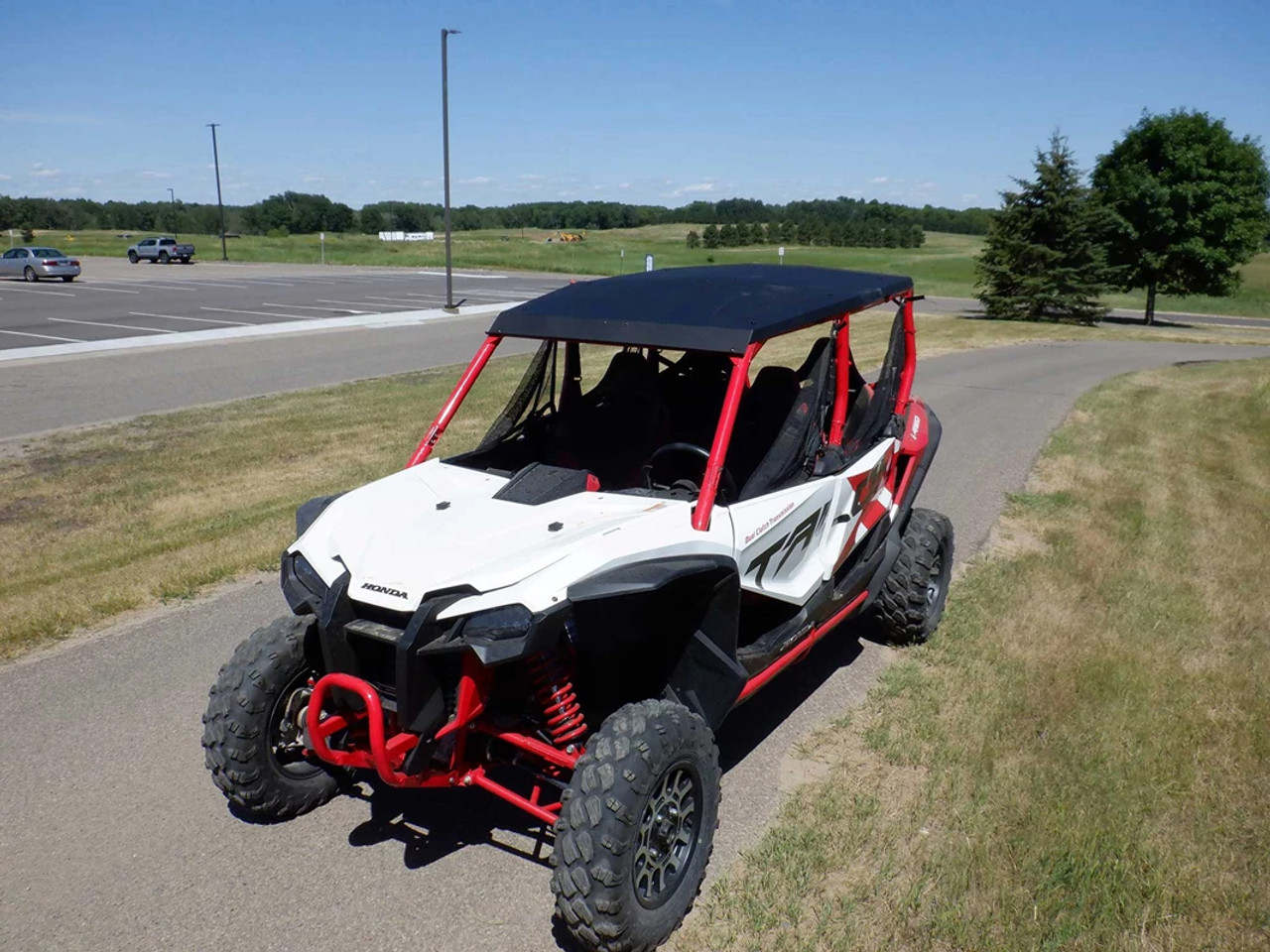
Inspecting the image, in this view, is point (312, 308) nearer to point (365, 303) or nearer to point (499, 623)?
point (365, 303)

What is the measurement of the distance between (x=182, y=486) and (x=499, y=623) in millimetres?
6952

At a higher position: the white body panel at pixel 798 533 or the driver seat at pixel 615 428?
the driver seat at pixel 615 428

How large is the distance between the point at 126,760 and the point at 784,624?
3005 mm

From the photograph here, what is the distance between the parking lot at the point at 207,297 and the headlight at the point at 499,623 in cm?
1927

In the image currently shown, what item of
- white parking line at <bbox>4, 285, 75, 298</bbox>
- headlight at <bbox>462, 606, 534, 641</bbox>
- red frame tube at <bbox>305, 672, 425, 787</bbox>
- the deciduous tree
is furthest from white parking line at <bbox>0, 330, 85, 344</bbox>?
the deciduous tree

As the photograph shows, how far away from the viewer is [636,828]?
3252 millimetres

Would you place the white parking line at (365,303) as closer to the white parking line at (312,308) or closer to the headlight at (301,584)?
the white parking line at (312,308)

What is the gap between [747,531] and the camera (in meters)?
4.07

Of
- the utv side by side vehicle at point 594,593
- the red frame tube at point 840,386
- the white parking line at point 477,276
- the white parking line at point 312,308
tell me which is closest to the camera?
the utv side by side vehicle at point 594,593

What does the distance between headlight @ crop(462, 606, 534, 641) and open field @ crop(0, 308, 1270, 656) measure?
3854 mm

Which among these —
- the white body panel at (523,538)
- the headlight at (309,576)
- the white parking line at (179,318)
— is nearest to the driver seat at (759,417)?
the white body panel at (523,538)

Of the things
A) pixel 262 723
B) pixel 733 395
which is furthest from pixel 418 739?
pixel 733 395

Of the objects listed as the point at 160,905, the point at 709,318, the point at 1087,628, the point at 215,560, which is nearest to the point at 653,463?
the point at 709,318

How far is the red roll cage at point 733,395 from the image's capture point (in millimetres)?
3957
